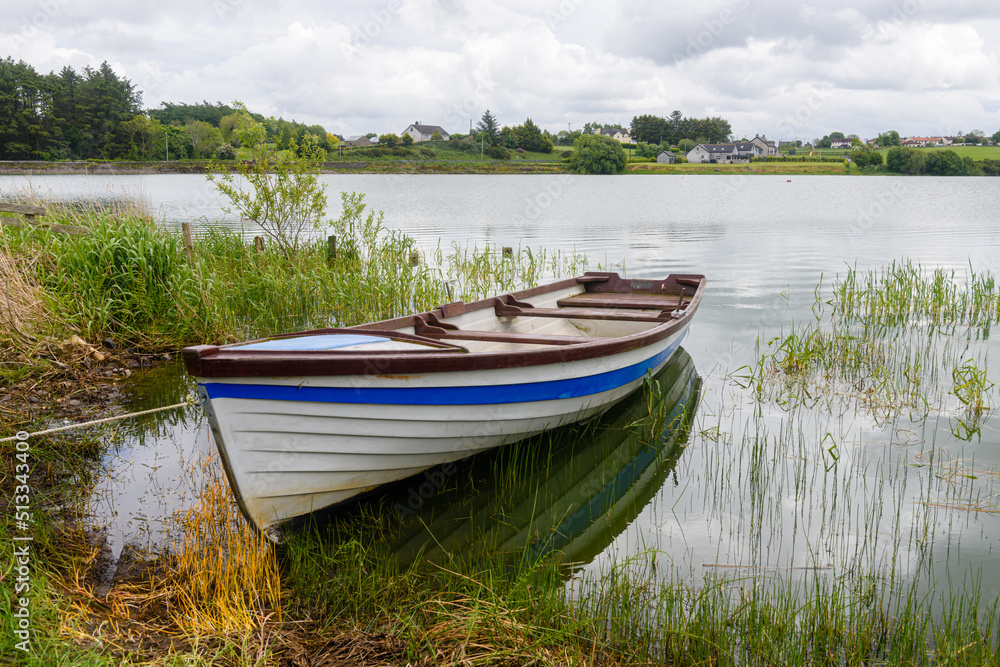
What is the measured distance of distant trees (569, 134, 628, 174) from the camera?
7206cm

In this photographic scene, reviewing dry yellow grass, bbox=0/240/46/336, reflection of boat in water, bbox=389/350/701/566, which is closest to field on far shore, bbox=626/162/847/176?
reflection of boat in water, bbox=389/350/701/566

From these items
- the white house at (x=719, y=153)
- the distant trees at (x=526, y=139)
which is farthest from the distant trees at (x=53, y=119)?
the white house at (x=719, y=153)

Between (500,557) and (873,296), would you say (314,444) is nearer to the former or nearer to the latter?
(500,557)

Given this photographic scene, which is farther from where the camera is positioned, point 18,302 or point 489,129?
point 489,129

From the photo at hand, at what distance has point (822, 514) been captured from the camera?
14.8 ft

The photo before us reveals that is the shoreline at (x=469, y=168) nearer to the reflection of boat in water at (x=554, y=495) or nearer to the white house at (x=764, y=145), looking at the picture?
the white house at (x=764, y=145)

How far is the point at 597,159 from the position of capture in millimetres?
71875

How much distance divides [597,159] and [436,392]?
7144 centimetres

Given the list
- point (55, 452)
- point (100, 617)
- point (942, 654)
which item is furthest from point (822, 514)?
point (55, 452)

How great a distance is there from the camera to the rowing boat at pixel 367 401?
138 inches

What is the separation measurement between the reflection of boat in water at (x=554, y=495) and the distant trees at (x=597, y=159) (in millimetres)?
68991

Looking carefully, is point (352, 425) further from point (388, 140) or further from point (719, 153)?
point (719, 153)

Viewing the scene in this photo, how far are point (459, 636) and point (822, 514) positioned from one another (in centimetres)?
288

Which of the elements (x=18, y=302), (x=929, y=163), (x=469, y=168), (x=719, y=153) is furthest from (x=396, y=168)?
(x=18, y=302)
